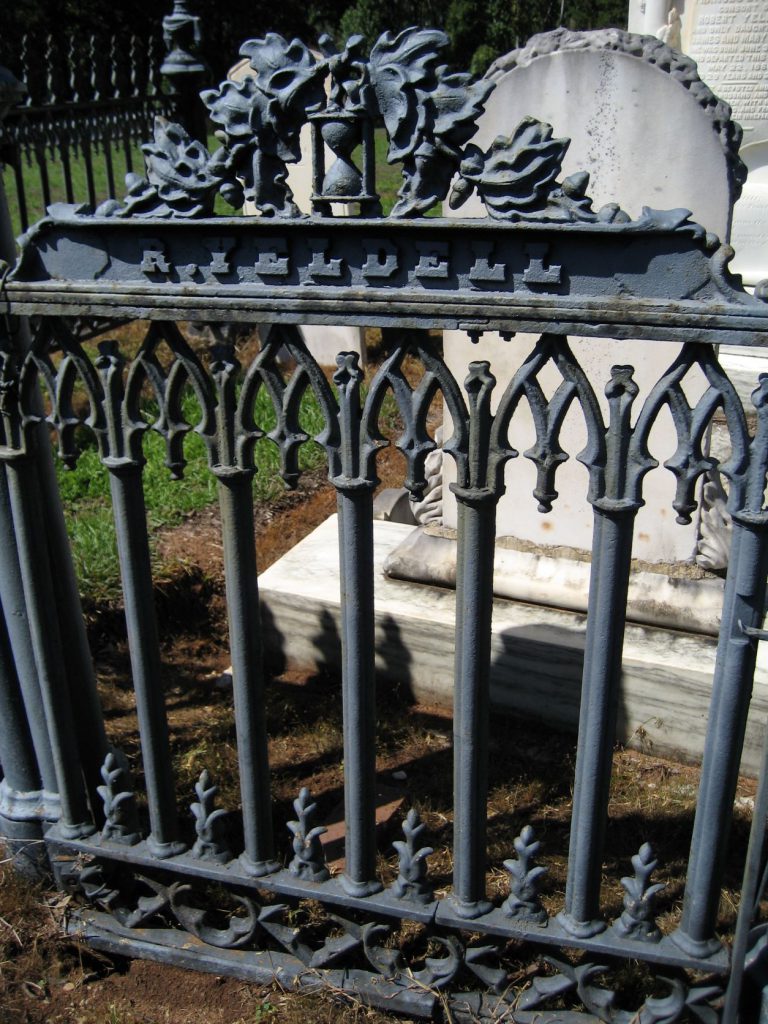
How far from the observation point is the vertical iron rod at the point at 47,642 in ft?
7.63

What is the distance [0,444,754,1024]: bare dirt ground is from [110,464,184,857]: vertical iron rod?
39cm

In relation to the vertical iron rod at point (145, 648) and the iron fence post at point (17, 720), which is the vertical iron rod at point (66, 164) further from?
the vertical iron rod at point (145, 648)

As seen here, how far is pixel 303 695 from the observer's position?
3.88 m

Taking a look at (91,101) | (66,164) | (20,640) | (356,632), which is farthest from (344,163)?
(91,101)

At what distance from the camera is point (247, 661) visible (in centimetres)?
225

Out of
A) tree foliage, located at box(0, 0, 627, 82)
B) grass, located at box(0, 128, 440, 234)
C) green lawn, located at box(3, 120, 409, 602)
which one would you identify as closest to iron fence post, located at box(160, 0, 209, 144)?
grass, located at box(0, 128, 440, 234)

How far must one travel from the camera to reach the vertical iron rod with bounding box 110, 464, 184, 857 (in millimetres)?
2229

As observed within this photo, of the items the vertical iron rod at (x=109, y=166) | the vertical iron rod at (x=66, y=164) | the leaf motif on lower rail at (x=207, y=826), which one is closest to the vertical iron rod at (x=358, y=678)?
the leaf motif on lower rail at (x=207, y=826)

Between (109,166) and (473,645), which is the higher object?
(109,166)

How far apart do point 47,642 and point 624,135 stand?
8.40 ft

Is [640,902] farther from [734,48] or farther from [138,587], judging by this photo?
[734,48]

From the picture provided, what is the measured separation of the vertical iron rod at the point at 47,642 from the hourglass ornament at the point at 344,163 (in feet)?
3.27

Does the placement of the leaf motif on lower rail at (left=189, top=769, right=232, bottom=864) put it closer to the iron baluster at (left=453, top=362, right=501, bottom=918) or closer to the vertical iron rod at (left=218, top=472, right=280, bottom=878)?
the vertical iron rod at (left=218, top=472, right=280, bottom=878)

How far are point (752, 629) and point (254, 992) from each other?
1569 millimetres
